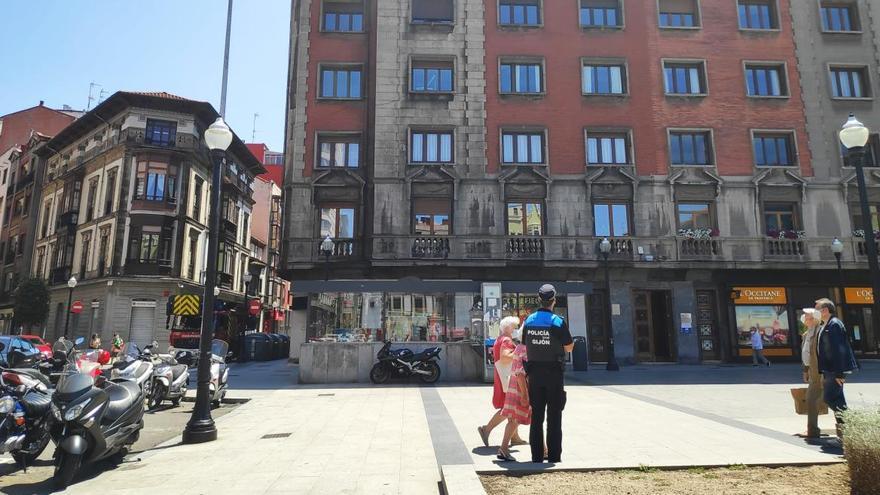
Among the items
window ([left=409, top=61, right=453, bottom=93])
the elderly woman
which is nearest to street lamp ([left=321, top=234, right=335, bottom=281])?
window ([left=409, top=61, right=453, bottom=93])

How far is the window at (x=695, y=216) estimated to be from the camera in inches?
914

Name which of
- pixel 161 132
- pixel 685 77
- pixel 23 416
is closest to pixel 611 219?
pixel 685 77

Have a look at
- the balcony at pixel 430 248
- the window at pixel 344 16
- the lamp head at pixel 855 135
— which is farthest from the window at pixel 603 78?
the lamp head at pixel 855 135

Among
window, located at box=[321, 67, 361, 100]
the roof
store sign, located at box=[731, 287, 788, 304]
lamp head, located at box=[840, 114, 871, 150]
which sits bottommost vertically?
store sign, located at box=[731, 287, 788, 304]

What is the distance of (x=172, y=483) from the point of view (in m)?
5.45

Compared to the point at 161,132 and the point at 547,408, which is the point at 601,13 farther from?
the point at 161,132

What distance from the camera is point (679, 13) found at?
25.3 metres

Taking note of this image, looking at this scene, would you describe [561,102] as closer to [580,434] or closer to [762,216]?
[762,216]

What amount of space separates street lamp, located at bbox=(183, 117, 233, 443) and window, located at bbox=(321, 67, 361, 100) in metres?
16.1

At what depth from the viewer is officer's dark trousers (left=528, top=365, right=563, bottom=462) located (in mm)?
5578

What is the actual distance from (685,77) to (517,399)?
78.4ft

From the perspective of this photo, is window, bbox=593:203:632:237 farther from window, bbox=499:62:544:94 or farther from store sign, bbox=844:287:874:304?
store sign, bbox=844:287:874:304

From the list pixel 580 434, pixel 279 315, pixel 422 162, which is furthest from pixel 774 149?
pixel 279 315

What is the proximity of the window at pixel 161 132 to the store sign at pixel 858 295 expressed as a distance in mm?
39853
